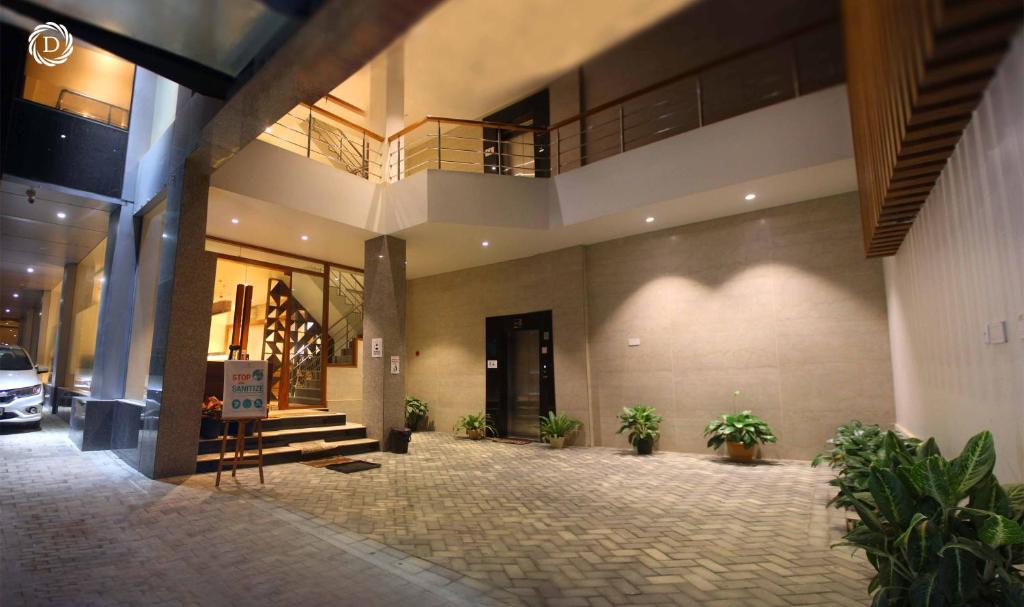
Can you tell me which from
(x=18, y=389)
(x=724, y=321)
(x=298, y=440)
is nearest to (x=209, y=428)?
(x=298, y=440)

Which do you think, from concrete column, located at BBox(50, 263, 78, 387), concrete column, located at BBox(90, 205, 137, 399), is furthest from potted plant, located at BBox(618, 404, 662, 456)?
concrete column, located at BBox(50, 263, 78, 387)

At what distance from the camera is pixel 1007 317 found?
237 cm

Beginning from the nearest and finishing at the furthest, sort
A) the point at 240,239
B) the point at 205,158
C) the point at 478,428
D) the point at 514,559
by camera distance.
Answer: the point at 514,559, the point at 205,158, the point at 240,239, the point at 478,428

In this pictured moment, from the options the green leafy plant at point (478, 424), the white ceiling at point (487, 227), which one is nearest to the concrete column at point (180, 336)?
the white ceiling at point (487, 227)

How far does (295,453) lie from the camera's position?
23.3 ft

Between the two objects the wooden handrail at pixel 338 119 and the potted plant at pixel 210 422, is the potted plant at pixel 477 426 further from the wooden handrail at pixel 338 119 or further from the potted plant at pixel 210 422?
the wooden handrail at pixel 338 119

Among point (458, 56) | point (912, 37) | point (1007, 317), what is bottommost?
point (1007, 317)

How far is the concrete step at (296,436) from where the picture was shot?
6.70 meters

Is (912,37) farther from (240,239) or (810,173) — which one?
(240,239)

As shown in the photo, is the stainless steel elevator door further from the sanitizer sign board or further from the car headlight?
the car headlight

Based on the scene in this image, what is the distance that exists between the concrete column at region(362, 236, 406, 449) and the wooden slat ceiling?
6.64 meters

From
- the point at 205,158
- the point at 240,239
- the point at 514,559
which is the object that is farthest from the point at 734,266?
the point at 240,239

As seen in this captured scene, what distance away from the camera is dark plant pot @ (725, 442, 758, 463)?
23.4 ft

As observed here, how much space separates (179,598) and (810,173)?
23.8 feet
